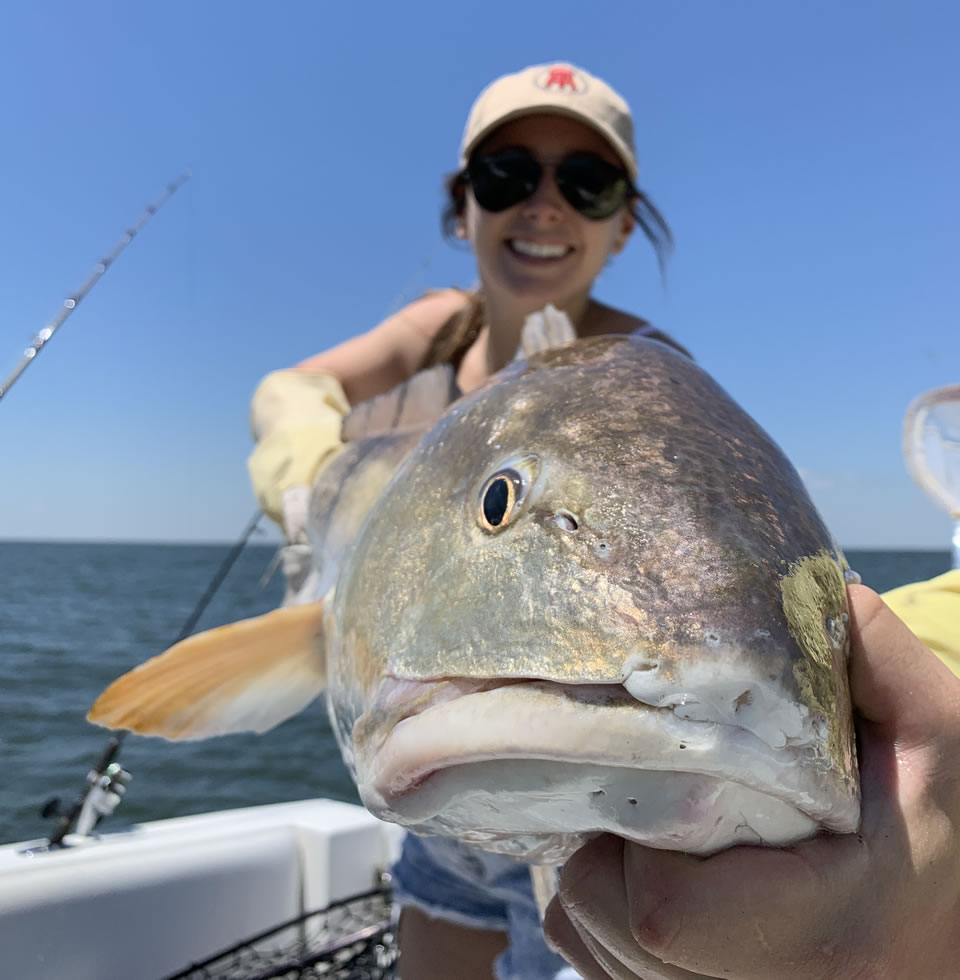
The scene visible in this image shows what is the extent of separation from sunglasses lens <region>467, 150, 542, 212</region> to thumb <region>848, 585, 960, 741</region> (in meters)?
2.10

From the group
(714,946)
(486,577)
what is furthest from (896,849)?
(486,577)

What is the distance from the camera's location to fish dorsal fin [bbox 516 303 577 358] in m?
1.52

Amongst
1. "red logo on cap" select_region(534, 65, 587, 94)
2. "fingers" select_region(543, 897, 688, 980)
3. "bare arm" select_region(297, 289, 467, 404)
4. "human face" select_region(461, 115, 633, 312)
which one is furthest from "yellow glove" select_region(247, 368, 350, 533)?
"fingers" select_region(543, 897, 688, 980)

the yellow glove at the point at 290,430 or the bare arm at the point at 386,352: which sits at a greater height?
the bare arm at the point at 386,352

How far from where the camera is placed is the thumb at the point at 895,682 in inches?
32.8

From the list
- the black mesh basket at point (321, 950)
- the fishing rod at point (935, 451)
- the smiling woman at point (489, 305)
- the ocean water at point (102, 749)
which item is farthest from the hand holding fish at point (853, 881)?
the ocean water at point (102, 749)

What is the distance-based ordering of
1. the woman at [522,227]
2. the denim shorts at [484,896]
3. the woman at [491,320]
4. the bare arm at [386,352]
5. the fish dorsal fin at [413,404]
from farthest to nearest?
the bare arm at [386,352] < the woman at [522,227] < the woman at [491,320] < the denim shorts at [484,896] < the fish dorsal fin at [413,404]

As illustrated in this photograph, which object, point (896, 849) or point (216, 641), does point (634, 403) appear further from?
point (216, 641)

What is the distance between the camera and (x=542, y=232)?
2.64 metres

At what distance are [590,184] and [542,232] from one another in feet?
0.72

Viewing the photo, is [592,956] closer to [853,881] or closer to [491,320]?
[853,881]

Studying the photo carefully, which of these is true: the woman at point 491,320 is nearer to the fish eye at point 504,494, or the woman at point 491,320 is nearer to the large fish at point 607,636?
the large fish at point 607,636

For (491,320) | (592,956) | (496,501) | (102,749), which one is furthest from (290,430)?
(102,749)

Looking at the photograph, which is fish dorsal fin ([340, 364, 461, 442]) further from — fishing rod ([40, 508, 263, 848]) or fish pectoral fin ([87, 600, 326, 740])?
fishing rod ([40, 508, 263, 848])
